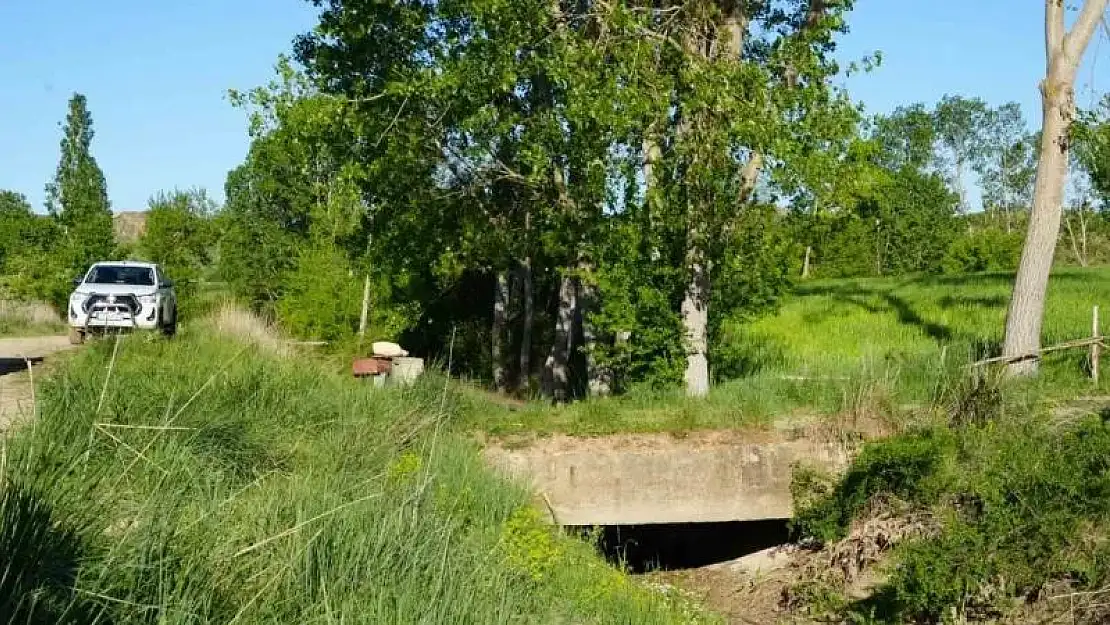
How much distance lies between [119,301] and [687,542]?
12276mm

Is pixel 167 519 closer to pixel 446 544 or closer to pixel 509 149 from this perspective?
pixel 446 544

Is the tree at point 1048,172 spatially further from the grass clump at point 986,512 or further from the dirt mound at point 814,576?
the dirt mound at point 814,576

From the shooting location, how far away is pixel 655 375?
1670 cm

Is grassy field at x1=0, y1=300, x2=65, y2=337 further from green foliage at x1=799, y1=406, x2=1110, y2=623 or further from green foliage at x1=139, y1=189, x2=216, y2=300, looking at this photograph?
green foliage at x1=799, y1=406, x2=1110, y2=623

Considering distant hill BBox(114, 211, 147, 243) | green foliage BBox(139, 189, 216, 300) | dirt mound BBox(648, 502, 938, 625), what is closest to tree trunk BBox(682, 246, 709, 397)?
dirt mound BBox(648, 502, 938, 625)

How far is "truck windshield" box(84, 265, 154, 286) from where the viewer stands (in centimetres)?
2462

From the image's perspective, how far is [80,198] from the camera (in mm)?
43750

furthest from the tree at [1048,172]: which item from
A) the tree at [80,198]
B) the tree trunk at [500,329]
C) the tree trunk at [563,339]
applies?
the tree at [80,198]

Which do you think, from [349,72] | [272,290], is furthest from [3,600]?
[272,290]

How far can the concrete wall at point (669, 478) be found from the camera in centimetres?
1464

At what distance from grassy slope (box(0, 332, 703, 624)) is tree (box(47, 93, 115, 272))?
2932 cm

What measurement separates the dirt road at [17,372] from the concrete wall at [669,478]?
5.31 meters

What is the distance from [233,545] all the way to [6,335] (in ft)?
88.5

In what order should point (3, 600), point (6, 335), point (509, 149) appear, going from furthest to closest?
point (6, 335), point (509, 149), point (3, 600)
